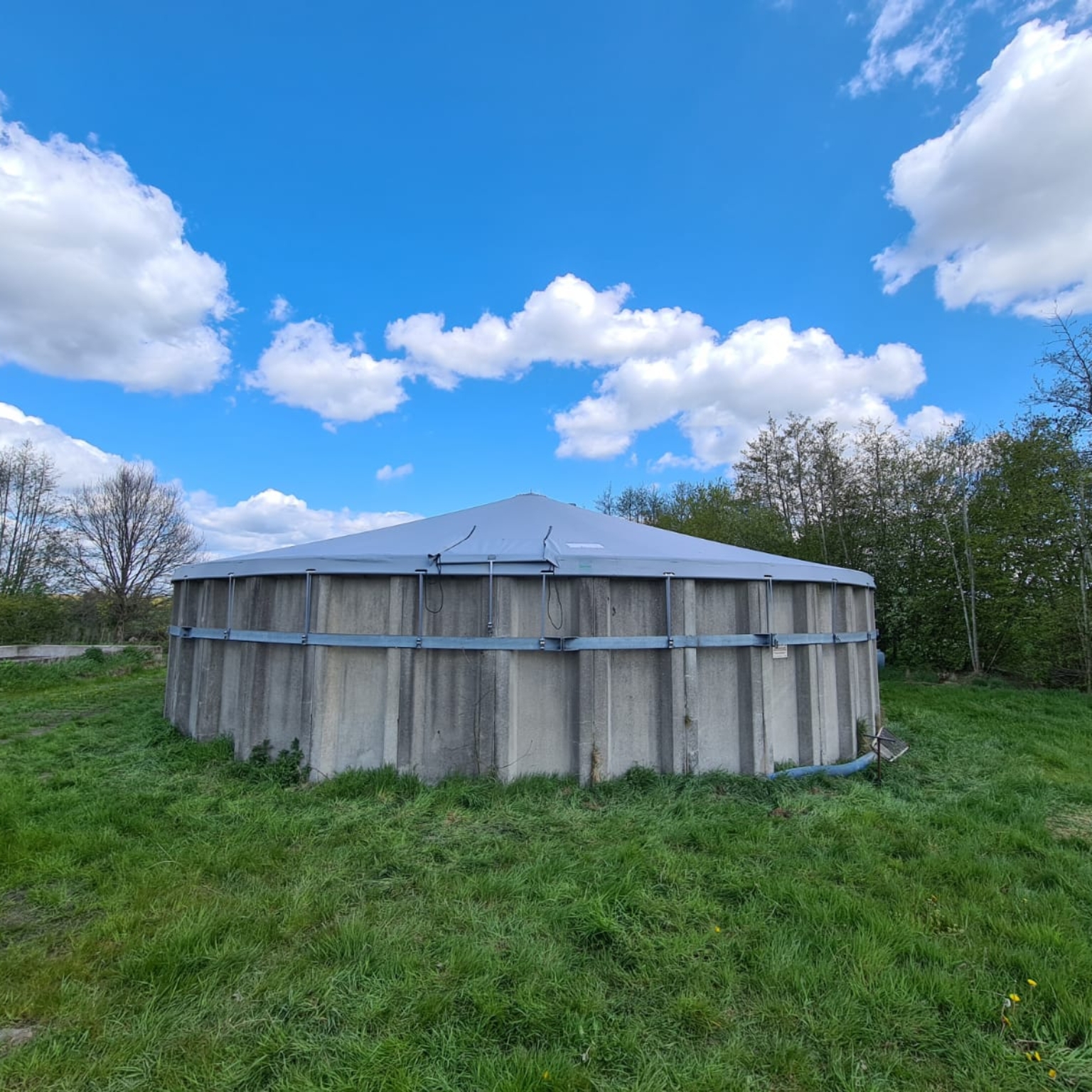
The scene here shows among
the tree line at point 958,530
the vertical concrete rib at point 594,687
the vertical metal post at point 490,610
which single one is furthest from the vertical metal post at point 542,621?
the tree line at point 958,530

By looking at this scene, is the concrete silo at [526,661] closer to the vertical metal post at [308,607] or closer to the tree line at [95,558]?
the vertical metal post at [308,607]

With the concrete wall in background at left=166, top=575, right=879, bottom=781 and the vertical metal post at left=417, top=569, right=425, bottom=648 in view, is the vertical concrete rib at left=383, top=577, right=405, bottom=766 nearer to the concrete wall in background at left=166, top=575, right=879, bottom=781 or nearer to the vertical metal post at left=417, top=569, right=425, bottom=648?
the concrete wall in background at left=166, top=575, right=879, bottom=781

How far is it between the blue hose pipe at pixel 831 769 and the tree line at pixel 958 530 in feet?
27.1

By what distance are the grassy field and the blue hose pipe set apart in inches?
11.3

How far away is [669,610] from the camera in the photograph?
456 centimetres

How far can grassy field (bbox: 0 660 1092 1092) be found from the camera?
1876mm

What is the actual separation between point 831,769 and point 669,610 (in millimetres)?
2243

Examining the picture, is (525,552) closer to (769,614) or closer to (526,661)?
(526,661)

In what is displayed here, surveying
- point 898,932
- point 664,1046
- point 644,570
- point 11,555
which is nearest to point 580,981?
point 664,1046

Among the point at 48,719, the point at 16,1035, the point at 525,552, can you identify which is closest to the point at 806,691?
the point at 525,552

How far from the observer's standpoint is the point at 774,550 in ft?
53.4

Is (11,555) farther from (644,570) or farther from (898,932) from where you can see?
(898,932)

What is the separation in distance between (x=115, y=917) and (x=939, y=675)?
1441 centimetres

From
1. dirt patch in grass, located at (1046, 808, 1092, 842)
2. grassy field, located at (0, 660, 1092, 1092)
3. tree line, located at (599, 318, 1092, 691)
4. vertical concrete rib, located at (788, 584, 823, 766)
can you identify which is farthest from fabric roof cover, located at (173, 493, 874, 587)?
tree line, located at (599, 318, 1092, 691)
